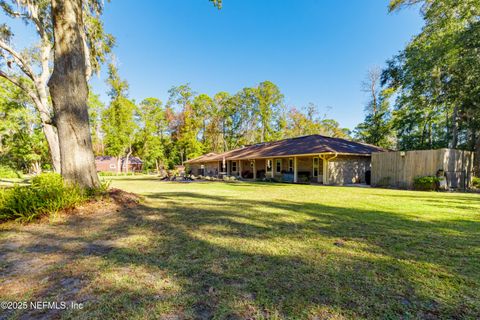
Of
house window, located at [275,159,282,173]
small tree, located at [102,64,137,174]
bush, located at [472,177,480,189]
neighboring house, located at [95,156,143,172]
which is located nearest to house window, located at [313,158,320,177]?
house window, located at [275,159,282,173]

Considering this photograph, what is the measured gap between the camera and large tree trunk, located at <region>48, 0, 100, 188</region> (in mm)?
6082

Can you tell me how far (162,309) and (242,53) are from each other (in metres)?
27.7

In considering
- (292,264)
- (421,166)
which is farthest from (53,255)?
(421,166)

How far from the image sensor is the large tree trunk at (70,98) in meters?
6.08

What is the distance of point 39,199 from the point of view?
5.24 m

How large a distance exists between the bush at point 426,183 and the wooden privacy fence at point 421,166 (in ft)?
1.59

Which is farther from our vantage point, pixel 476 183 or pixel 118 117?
pixel 118 117

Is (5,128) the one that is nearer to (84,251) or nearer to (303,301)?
(84,251)

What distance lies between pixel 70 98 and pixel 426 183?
15.5 m

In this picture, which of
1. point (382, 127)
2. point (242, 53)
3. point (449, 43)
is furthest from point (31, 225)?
point (382, 127)

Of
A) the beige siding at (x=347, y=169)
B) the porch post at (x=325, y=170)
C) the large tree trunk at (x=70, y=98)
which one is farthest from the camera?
the beige siding at (x=347, y=169)

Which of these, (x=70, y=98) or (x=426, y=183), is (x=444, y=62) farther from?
(x=70, y=98)

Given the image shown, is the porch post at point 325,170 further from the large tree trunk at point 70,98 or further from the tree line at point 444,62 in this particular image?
the large tree trunk at point 70,98

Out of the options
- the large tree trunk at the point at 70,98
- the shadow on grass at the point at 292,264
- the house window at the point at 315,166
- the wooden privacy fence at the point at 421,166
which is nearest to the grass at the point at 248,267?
the shadow on grass at the point at 292,264
